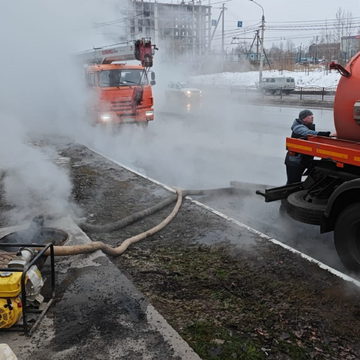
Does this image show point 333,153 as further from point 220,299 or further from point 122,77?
point 122,77

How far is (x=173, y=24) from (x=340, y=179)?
1841cm

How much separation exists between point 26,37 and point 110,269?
810 centimetres

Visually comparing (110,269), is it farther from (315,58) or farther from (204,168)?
(315,58)

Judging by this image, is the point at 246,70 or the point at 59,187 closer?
the point at 59,187

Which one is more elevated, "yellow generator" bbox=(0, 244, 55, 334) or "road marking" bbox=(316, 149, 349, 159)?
"road marking" bbox=(316, 149, 349, 159)

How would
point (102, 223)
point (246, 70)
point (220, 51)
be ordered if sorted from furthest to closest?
point (246, 70) → point (220, 51) → point (102, 223)

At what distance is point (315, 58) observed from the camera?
→ 59.4m

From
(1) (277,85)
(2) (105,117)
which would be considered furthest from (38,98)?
(1) (277,85)

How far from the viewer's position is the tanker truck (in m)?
4.16

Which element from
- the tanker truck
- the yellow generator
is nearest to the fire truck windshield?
the tanker truck

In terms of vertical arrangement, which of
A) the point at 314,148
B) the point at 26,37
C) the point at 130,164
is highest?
the point at 26,37

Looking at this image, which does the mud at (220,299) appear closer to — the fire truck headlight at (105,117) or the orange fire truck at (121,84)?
the fire truck headlight at (105,117)

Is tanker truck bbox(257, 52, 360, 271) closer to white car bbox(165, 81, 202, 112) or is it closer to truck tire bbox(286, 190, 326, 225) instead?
truck tire bbox(286, 190, 326, 225)

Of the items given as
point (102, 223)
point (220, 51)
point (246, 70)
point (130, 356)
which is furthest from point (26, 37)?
point (246, 70)
